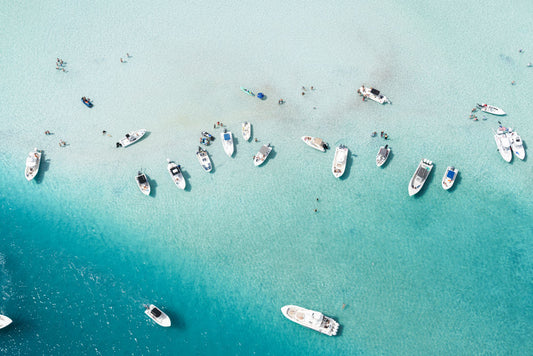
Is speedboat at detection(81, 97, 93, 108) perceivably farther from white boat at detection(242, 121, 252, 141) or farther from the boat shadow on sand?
white boat at detection(242, 121, 252, 141)

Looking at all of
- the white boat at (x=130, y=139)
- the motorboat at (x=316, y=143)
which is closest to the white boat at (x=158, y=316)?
the white boat at (x=130, y=139)

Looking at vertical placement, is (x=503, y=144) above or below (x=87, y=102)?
above

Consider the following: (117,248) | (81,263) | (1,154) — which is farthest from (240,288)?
(1,154)

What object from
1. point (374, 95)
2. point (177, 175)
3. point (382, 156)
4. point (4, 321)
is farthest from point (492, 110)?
point (4, 321)

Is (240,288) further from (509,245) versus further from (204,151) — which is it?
(509,245)

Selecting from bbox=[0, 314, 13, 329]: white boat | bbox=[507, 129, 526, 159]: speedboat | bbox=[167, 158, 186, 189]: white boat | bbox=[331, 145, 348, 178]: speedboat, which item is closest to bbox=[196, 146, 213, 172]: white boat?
bbox=[167, 158, 186, 189]: white boat

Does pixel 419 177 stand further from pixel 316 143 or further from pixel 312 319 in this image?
pixel 312 319
